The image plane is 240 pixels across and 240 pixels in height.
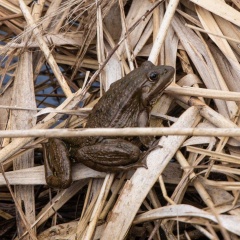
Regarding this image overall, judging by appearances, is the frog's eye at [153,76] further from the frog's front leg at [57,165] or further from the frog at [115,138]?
the frog's front leg at [57,165]

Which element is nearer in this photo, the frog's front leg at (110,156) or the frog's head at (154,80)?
the frog's front leg at (110,156)

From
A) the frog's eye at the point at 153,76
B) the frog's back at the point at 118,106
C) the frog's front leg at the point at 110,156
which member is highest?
the frog's eye at the point at 153,76

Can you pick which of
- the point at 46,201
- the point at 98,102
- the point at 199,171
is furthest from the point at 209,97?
the point at 46,201

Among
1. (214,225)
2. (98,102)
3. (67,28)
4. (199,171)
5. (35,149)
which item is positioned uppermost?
(67,28)

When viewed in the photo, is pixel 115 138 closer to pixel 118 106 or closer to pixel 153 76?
pixel 118 106

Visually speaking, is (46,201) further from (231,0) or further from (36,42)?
(231,0)

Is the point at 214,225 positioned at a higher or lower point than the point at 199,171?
lower

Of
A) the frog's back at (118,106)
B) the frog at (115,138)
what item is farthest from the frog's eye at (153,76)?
the frog's back at (118,106)

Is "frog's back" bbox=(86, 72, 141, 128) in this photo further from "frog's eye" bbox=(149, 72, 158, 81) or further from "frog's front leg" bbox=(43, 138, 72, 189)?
"frog's front leg" bbox=(43, 138, 72, 189)
